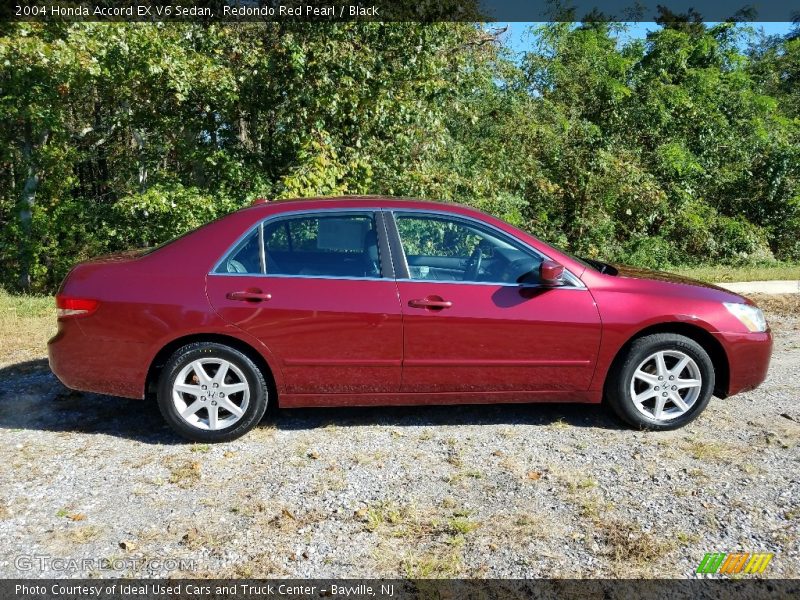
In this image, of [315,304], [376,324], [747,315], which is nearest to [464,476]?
[376,324]

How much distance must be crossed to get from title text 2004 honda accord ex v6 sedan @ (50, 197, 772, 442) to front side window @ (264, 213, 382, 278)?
10 mm

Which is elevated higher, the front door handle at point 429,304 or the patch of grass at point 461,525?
the front door handle at point 429,304

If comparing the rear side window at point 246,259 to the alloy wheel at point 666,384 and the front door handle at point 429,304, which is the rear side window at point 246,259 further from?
the alloy wheel at point 666,384

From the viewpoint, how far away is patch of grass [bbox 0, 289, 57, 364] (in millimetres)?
6926

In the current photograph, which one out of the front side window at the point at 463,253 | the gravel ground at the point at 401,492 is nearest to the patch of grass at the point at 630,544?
the gravel ground at the point at 401,492

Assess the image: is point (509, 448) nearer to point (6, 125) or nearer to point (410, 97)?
point (410, 97)

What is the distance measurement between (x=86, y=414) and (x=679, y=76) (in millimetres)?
15702

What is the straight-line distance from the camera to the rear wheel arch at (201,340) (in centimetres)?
461

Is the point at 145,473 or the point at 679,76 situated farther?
the point at 679,76

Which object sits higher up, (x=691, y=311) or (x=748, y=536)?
(x=691, y=311)

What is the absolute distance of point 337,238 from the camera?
15.8ft

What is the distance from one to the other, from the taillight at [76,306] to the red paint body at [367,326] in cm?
3

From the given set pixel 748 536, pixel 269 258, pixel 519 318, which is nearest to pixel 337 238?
pixel 269 258

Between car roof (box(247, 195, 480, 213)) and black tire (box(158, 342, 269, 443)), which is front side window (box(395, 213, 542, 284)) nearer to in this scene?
car roof (box(247, 195, 480, 213))
